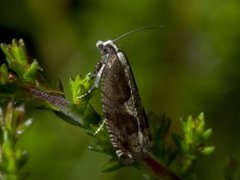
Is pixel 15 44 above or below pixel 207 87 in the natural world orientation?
above

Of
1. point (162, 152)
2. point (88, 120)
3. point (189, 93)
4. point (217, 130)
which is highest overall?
point (88, 120)

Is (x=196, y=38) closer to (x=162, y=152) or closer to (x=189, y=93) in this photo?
(x=189, y=93)

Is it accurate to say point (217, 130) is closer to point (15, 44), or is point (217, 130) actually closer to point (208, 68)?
point (208, 68)

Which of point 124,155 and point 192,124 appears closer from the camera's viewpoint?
point 124,155

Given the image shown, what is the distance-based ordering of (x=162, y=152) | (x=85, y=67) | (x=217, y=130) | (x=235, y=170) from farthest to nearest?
(x=85, y=67) < (x=217, y=130) < (x=235, y=170) < (x=162, y=152)

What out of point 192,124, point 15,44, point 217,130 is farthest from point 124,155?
point 217,130

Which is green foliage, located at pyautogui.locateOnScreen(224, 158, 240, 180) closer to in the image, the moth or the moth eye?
the moth

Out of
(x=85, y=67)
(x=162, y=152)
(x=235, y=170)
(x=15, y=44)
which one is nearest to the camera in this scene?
(x=15, y=44)
